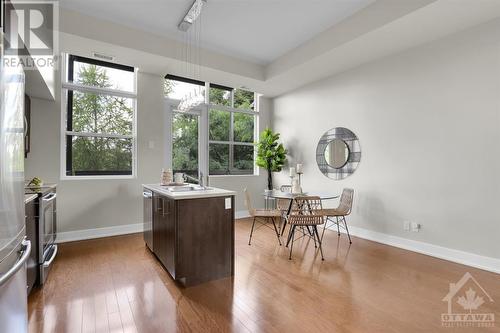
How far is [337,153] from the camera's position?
4582mm

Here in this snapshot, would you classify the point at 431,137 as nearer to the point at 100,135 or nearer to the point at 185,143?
the point at 185,143

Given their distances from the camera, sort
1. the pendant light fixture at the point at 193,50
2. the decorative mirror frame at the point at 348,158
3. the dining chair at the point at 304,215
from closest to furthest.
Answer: the pendant light fixture at the point at 193,50 → the dining chair at the point at 304,215 → the decorative mirror frame at the point at 348,158

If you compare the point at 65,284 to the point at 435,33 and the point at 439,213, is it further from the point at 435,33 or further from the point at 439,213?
the point at 435,33

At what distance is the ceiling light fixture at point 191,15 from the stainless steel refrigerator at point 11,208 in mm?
2240

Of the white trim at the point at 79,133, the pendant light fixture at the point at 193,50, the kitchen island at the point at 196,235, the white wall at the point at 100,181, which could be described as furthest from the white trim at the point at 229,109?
the kitchen island at the point at 196,235

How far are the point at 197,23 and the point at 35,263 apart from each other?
3.46m

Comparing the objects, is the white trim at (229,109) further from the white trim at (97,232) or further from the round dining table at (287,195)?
the white trim at (97,232)

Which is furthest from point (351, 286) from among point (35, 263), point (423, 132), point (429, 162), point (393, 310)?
point (35, 263)

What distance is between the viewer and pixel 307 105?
5.20 m

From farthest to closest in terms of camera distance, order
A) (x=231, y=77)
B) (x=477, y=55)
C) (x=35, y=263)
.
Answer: (x=231, y=77), (x=477, y=55), (x=35, y=263)

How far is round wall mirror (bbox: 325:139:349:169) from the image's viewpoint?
448 cm

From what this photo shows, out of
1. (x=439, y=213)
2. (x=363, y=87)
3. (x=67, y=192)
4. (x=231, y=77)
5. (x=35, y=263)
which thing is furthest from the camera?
(x=231, y=77)

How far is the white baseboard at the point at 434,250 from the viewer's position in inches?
114

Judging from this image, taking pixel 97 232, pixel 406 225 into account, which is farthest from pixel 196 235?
pixel 406 225
